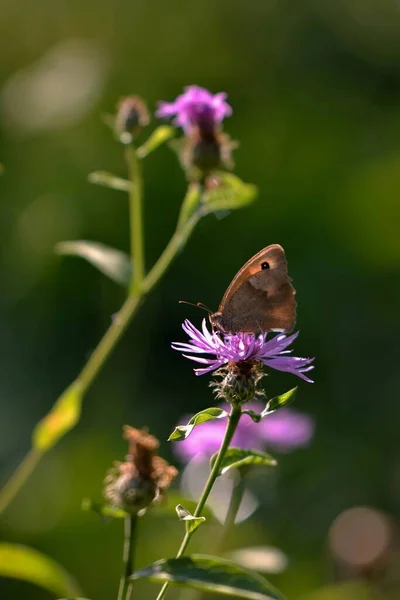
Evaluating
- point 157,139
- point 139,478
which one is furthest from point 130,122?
point 139,478

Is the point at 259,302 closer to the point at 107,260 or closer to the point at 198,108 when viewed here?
the point at 107,260

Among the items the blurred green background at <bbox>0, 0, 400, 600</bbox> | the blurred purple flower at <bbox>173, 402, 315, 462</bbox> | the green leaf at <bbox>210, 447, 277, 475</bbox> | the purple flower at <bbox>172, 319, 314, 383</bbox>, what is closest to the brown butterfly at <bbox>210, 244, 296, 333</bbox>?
the purple flower at <bbox>172, 319, 314, 383</bbox>

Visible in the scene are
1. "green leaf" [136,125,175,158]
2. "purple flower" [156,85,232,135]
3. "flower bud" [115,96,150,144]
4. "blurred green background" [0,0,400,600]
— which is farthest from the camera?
"blurred green background" [0,0,400,600]

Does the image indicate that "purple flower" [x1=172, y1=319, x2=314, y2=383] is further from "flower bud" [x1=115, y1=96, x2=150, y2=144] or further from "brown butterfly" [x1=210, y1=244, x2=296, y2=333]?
"flower bud" [x1=115, y1=96, x2=150, y2=144]

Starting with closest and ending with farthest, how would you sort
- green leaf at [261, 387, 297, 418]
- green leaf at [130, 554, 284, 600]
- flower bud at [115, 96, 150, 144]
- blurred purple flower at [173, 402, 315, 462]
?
green leaf at [130, 554, 284, 600] → green leaf at [261, 387, 297, 418] → flower bud at [115, 96, 150, 144] → blurred purple flower at [173, 402, 315, 462]

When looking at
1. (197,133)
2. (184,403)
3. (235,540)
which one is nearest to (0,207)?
(184,403)

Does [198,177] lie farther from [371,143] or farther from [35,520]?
[371,143]

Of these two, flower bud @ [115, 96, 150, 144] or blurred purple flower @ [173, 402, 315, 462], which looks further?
blurred purple flower @ [173, 402, 315, 462]

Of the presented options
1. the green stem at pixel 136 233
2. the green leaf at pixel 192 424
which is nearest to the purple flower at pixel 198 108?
the green stem at pixel 136 233
